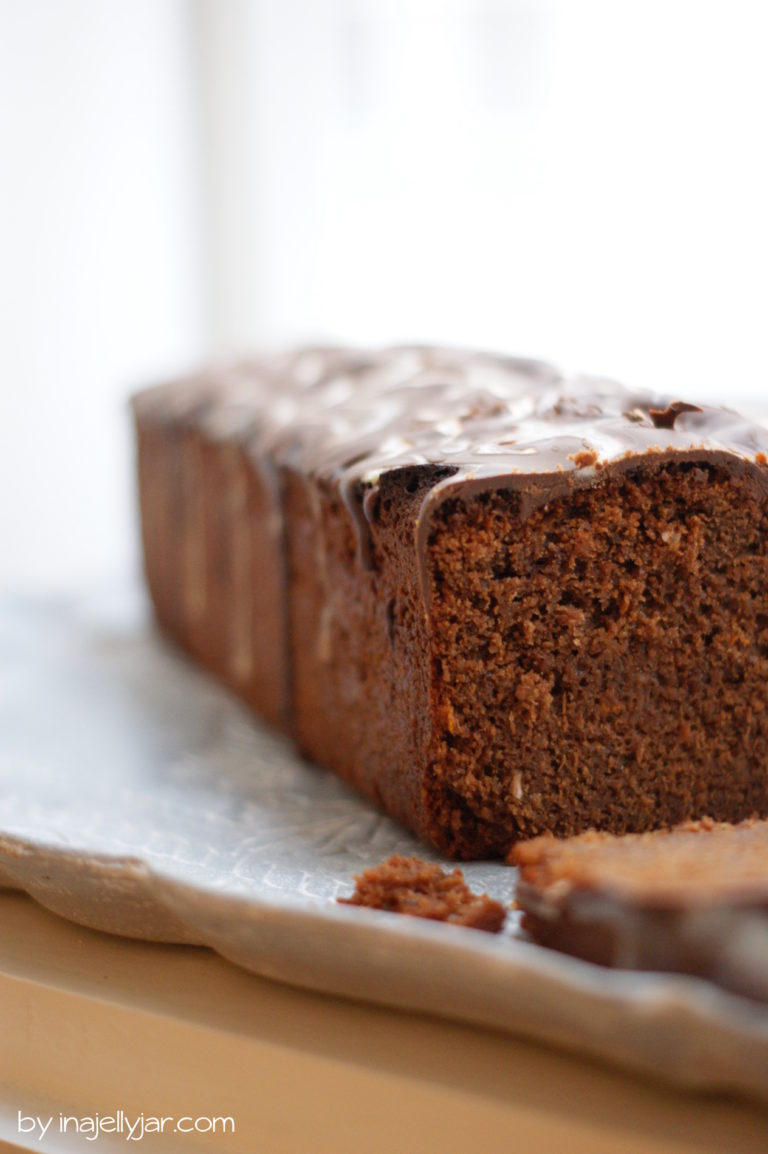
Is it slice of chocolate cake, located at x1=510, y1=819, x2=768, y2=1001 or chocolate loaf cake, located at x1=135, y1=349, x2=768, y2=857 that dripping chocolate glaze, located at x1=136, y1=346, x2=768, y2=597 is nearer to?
chocolate loaf cake, located at x1=135, y1=349, x2=768, y2=857

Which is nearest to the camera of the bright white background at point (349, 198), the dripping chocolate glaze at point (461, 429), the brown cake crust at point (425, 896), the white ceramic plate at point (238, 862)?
the white ceramic plate at point (238, 862)

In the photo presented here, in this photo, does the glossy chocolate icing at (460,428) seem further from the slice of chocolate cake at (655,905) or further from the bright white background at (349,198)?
the bright white background at (349,198)

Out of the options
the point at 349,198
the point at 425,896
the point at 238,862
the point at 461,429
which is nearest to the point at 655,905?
the point at 425,896

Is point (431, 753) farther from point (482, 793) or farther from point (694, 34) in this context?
point (694, 34)

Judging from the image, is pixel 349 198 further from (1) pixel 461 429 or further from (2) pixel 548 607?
(2) pixel 548 607

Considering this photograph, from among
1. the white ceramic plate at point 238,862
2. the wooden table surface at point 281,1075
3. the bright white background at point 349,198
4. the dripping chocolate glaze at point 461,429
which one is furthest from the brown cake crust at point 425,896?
the bright white background at point 349,198

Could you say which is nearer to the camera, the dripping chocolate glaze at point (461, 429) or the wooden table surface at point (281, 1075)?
the wooden table surface at point (281, 1075)

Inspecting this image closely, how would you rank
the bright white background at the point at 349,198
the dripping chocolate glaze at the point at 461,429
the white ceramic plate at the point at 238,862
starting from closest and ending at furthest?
the white ceramic plate at the point at 238,862, the dripping chocolate glaze at the point at 461,429, the bright white background at the point at 349,198

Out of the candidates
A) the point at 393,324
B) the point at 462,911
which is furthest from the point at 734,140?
the point at 462,911
